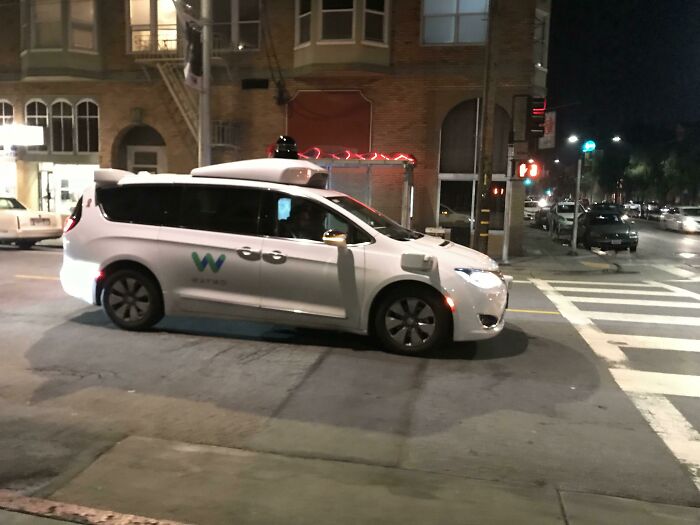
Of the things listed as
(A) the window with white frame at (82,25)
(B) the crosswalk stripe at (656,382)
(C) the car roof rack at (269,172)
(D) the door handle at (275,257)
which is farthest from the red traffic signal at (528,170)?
(A) the window with white frame at (82,25)

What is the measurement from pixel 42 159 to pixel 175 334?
18.5 meters

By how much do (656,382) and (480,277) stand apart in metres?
2.02

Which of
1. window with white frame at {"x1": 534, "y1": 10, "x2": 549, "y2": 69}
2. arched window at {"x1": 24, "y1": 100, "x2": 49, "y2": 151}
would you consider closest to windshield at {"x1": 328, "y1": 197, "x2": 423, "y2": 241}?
window with white frame at {"x1": 534, "y1": 10, "x2": 549, "y2": 69}

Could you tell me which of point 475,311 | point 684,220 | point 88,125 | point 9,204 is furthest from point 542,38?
point 684,220

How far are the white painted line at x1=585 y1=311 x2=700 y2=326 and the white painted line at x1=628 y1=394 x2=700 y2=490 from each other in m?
3.69

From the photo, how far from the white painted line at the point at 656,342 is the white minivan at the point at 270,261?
187cm

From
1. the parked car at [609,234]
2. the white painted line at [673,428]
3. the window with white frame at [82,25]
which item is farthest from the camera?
the window with white frame at [82,25]

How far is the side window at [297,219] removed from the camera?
22.7ft

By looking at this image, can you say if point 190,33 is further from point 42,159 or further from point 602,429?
point 602,429

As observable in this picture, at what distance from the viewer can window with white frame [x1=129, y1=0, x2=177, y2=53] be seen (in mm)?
20641

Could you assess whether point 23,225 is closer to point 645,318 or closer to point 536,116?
point 536,116

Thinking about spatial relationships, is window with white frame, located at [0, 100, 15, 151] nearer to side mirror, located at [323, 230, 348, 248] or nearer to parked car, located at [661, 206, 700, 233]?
side mirror, located at [323, 230, 348, 248]

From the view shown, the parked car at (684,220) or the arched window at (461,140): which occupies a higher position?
the arched window at (461,140)

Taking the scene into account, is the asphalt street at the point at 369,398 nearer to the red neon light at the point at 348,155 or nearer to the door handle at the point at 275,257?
the door handle at the point at 275,257
